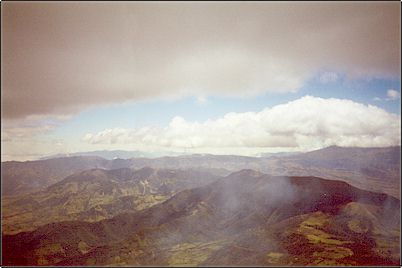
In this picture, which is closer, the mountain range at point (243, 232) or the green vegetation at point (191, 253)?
the mountain range at point (243, 232)

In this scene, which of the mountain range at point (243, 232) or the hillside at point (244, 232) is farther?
the hillside at point (244, 232)

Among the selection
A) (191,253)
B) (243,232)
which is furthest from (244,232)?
(191,253)

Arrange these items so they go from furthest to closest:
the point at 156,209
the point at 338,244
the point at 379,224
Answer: the point at 156,209 → the point at 379,224 → the point at 338,244

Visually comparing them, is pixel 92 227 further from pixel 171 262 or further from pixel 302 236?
pixel 302 236

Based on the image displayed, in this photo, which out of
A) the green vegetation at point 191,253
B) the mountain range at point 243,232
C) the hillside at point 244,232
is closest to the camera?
the mountain range at point 243,232

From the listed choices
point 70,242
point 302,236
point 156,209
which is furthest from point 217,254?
point 156,209

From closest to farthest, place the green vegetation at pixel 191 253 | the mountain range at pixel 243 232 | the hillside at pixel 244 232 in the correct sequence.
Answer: the mountain range at pixel 243 232 < the hillside at pixel 244 232 < the green vegetation at pixel 191 253

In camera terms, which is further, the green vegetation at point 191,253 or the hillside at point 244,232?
the green vegetation at point 191,253

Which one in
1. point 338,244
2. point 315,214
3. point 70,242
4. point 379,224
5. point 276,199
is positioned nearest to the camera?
point 338,244

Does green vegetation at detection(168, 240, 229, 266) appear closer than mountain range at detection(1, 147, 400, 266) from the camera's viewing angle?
No
